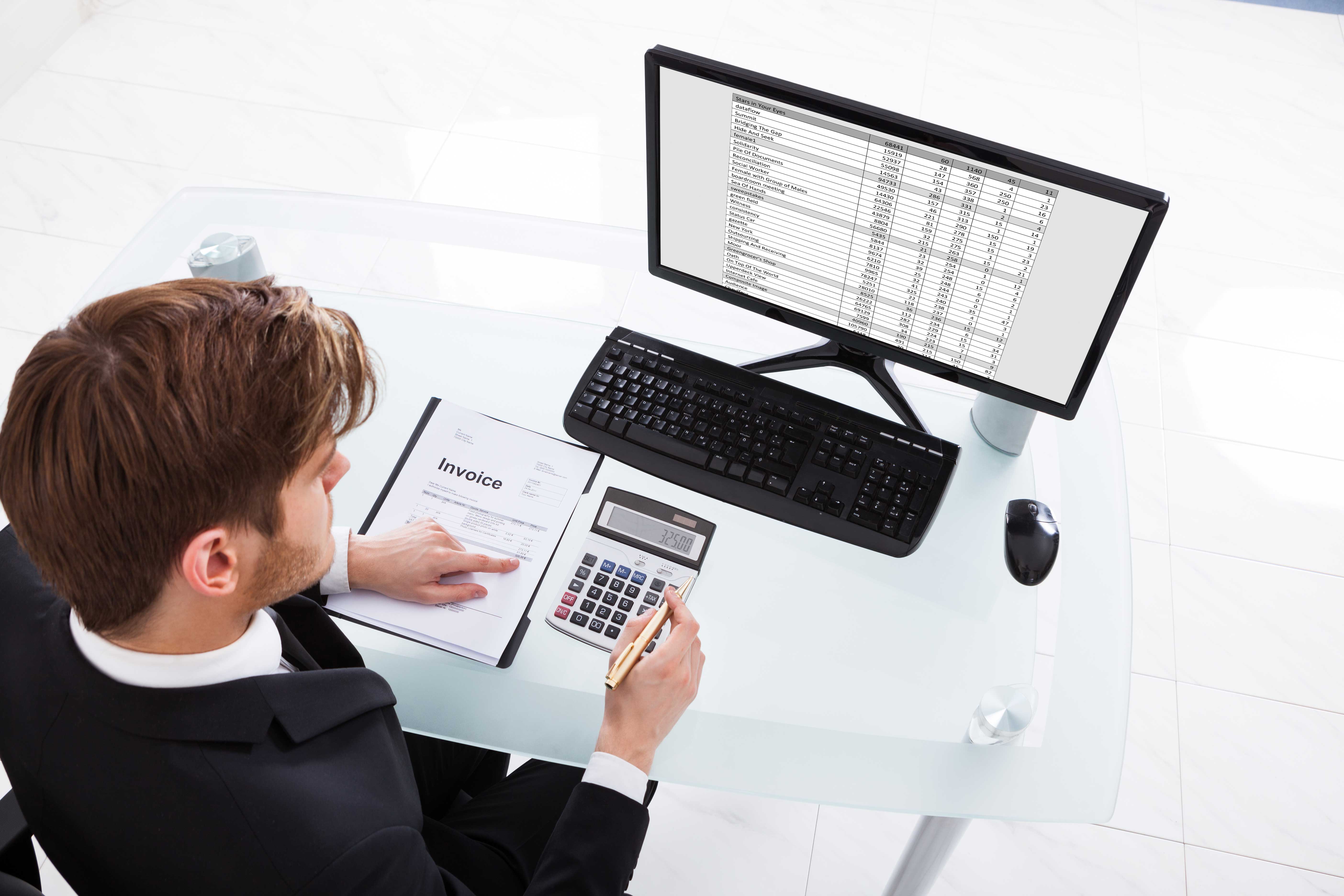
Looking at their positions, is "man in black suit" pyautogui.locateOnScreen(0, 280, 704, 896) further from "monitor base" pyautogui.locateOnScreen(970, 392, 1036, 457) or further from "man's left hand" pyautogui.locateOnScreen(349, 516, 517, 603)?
"monitor base" pyautogui.locateOnScreen(970, 392, 1036, 457)

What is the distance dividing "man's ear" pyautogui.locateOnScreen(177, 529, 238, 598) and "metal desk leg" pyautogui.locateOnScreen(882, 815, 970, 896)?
0.88 meters

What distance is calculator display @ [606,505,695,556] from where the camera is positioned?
130cm

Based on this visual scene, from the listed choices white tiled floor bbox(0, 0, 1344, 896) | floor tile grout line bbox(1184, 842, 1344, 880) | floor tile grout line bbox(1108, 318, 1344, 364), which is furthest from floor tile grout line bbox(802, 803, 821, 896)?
floor tile grout line bbox(1108, 318, 1344, 364)

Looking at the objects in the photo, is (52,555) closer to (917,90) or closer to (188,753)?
(188,753)

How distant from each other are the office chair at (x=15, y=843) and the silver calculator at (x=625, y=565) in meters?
0.63

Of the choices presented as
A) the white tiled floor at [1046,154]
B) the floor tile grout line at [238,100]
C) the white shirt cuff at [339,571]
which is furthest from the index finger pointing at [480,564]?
the floor tile grout line at [238,100]

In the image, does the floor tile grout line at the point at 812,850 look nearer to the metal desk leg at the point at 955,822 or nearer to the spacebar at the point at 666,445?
the metal desk leg at the point at 955,822

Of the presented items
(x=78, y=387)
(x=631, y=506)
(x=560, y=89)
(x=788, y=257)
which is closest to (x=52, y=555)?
(x=78, y=387)

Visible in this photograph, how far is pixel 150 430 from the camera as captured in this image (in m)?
0.82

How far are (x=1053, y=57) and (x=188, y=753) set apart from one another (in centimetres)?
335

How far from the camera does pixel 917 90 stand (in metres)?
3.21

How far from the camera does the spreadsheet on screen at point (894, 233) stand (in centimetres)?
115

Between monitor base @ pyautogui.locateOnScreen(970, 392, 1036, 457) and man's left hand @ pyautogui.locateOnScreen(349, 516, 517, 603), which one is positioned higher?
→ monitor base @ pyautogui.locateOnScreen(970, 392, 1036, 457)

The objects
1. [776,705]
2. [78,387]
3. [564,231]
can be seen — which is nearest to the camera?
[78,387]
